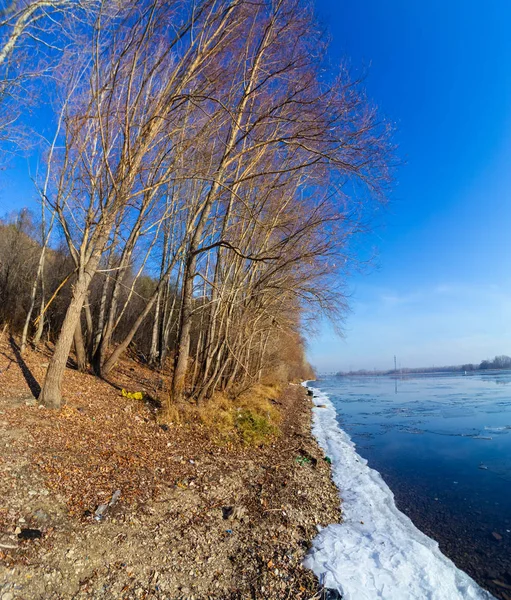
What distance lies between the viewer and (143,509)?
4461 mm

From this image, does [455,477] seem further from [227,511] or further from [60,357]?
[60,357]

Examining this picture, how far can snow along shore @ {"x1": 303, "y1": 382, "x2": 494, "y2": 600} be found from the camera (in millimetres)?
3773

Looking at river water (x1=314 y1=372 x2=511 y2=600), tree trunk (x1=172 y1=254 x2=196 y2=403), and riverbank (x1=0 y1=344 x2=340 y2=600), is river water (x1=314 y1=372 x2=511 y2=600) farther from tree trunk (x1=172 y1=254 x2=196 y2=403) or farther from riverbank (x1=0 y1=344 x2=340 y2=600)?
tree trunk (x1=172 y1=254 x2=196 y2=403)

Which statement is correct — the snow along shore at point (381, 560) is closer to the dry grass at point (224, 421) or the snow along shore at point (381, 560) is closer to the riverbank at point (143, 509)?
the riverbank at point (143, 509)

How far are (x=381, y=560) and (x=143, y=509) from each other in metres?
2.95

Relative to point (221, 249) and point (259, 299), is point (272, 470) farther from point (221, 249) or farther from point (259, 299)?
point (221, 249)

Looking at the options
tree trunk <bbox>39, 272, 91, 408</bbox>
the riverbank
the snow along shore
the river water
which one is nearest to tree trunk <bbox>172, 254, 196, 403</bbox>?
the riverbank

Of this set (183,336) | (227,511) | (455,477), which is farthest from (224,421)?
(455,477)

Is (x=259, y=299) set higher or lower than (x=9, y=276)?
lower

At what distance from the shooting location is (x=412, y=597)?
3688 millimetres

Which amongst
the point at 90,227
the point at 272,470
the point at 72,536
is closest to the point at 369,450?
the point at 272,470

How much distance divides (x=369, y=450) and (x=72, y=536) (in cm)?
887

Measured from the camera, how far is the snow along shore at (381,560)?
377 centimetres

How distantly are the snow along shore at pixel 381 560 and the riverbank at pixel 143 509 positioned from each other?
255 mm
